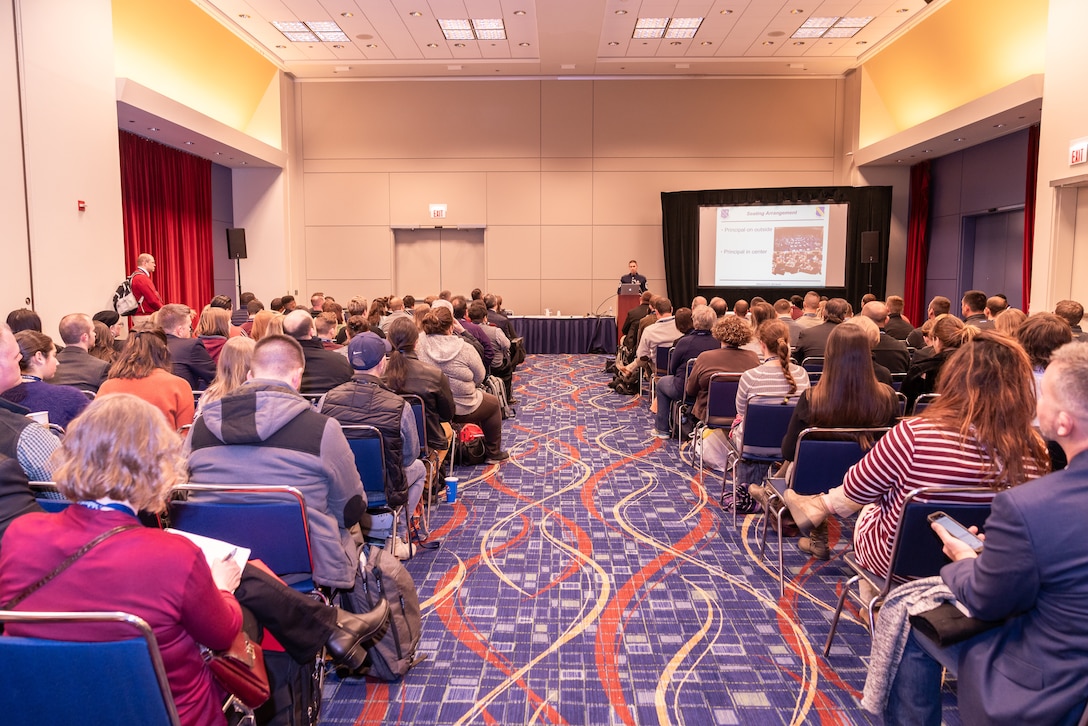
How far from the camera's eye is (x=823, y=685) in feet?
9.07

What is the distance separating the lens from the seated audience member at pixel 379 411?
3.54 metres

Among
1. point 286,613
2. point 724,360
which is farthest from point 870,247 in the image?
point 286,613

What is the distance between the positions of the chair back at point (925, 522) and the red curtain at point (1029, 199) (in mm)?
9217

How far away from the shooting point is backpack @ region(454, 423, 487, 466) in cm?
587

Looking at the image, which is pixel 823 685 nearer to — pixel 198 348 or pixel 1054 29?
pixel 198 348

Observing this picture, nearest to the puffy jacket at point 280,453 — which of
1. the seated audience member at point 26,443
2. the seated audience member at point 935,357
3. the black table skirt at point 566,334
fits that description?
the seated audience member at point 26,443

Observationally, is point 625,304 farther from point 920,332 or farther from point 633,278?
point 920,332

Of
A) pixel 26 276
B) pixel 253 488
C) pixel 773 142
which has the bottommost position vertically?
pixel 253 488

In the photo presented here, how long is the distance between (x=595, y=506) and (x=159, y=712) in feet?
12.2

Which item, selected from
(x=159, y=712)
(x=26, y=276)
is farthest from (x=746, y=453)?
(x=26, y=276)

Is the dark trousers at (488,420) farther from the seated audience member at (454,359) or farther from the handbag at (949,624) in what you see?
the handbag at (949,624)

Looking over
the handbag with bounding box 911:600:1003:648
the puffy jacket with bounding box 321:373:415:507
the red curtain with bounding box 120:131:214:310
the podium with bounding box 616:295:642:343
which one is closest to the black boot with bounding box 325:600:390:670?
the puffy jacket with bounding box 321:373:415:507

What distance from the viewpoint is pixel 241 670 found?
1.72 metres

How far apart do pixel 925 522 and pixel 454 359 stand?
3.84 meters
